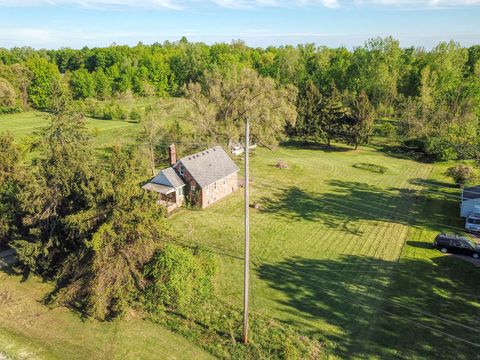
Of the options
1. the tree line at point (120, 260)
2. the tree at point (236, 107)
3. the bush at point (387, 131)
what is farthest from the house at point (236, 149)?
the bush at point (387, 131)

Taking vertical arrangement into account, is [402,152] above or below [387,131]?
below

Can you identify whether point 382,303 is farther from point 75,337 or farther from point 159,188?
point 159,188

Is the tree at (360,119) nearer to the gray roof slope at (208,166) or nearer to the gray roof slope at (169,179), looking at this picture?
the gray roof slope at (208,166)

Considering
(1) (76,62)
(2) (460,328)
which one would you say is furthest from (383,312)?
(1) (76,62)

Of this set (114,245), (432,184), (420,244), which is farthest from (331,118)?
(114,245)

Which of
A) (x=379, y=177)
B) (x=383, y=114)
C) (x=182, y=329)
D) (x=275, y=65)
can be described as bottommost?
(x=182, y=329)

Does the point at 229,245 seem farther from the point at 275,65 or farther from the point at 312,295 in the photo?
the point at 275,65
